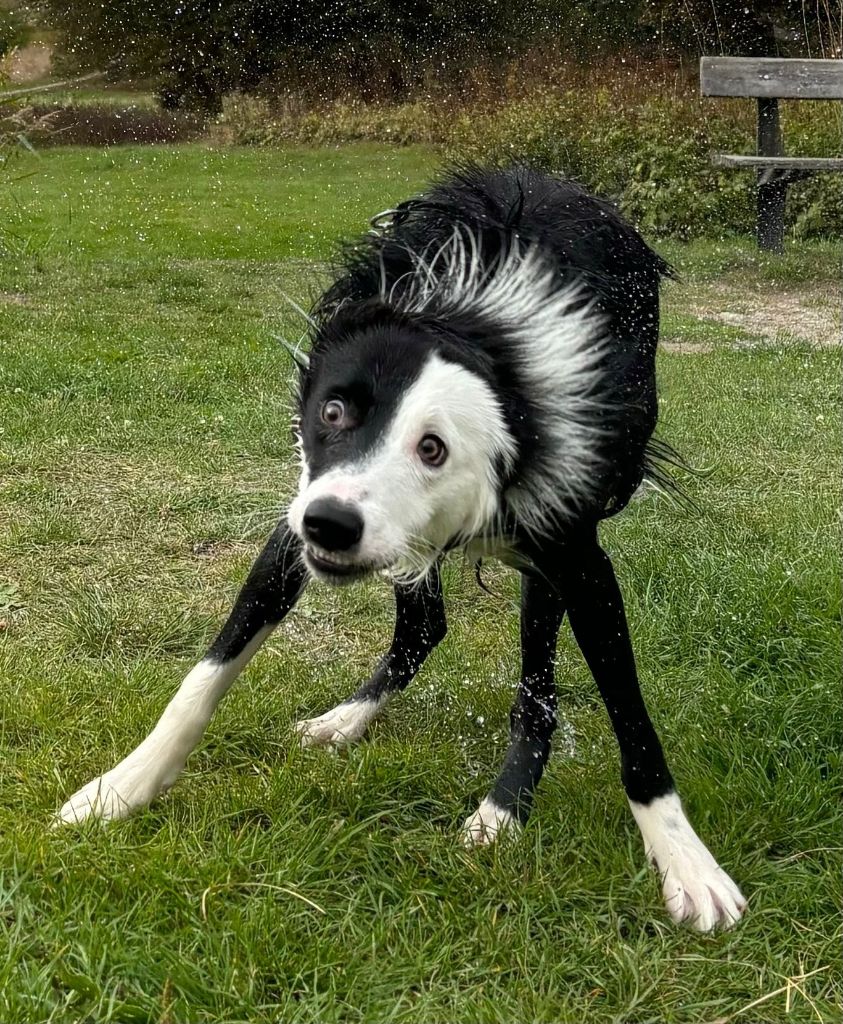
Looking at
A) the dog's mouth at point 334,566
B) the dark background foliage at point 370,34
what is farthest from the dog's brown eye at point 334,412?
the dark background foliage at point 370,34

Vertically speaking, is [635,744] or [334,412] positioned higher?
[334,412]

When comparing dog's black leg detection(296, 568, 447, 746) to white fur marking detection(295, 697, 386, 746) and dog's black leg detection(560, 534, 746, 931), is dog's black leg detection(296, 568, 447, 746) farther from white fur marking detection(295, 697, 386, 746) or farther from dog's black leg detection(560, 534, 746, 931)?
dog's black leg detection(560, 534, 746, 931)

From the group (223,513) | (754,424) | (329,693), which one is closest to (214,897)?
(329,693)

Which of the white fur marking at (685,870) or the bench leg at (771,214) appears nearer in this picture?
the white fur marking at (685,870)

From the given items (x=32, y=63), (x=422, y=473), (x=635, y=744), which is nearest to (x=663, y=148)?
(x=32, y=63)

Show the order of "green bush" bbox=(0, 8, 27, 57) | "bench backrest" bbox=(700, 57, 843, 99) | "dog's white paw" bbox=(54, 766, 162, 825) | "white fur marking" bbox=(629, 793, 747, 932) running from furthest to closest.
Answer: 1. "green bush" bbox=(0, 8, 27, 57)
2. "bench backrest" bbox=(700, 57, 843, 99)
3. "dog's white paw" bbox=(54, 766, 162, 825)
4. "white fur marking" bbox=(629, 793, 747, 932)

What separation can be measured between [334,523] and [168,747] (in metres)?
0.83

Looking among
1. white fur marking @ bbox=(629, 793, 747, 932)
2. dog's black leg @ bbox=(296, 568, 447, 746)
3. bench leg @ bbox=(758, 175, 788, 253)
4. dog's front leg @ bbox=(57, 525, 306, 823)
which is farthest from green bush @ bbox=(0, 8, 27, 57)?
white fur marking @ bbox=(629, 793, 747, 932)

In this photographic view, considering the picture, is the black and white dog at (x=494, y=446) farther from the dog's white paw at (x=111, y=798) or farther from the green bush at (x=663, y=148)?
the green bush at (x=663, y=148)

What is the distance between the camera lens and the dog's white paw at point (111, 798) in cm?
228

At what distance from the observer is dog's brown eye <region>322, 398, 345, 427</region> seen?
1915 millimetres

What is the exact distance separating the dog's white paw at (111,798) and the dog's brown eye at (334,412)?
887mm

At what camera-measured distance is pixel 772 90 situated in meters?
7.18

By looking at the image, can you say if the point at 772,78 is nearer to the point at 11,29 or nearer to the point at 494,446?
the point at 11,29
